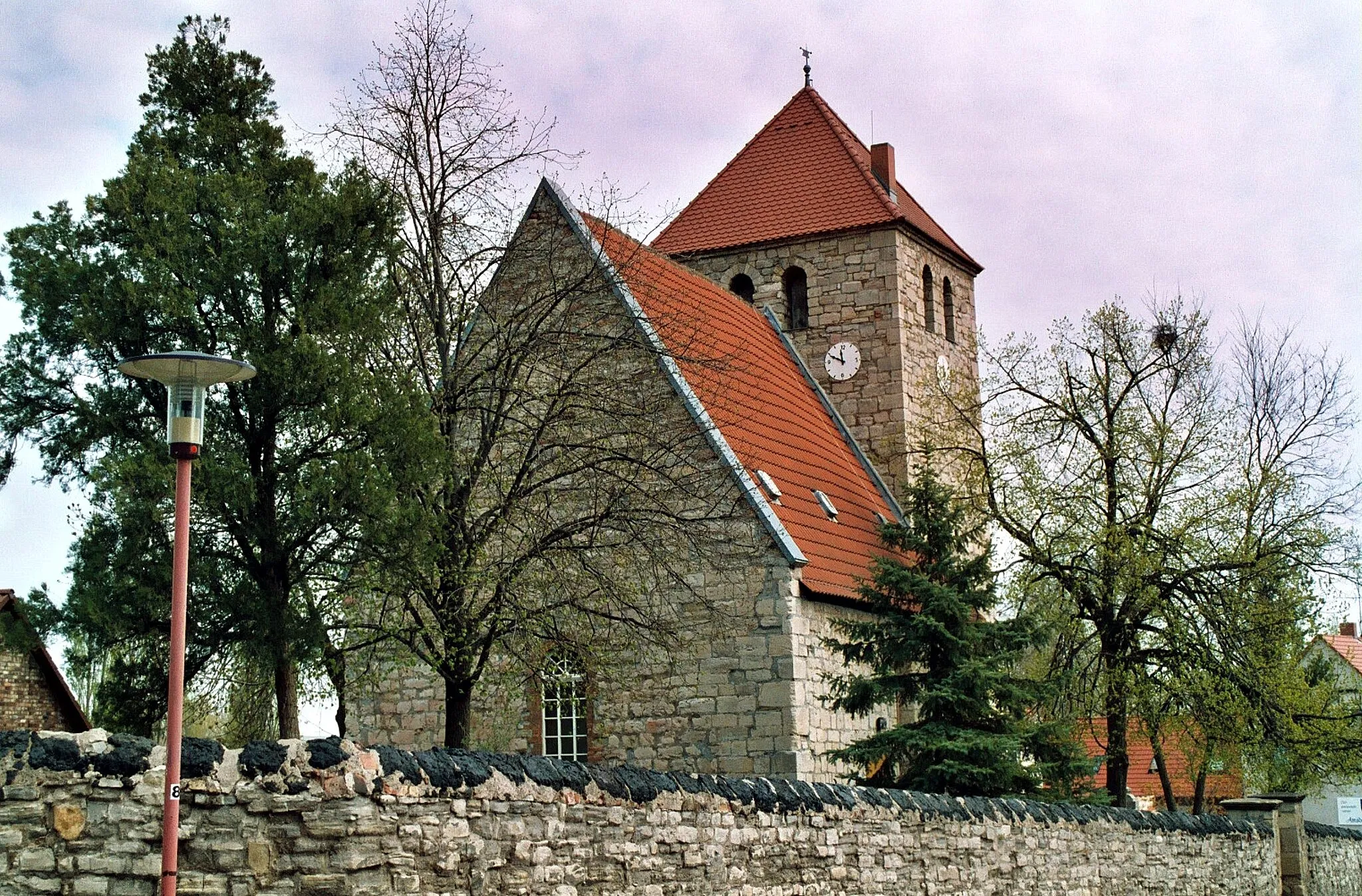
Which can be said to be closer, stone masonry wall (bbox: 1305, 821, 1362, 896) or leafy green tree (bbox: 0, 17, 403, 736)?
leafy green tree (bbox: 0, 17, 403, 736)

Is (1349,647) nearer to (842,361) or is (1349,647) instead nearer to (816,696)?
(842,361)

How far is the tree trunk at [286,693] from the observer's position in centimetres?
1405

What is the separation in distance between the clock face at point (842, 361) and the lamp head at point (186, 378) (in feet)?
66.2

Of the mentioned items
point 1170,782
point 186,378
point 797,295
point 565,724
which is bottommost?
point 1170,782

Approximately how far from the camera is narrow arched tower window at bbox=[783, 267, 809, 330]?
27.6 meters

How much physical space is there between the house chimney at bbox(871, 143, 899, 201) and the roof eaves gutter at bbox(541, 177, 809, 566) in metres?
10.7

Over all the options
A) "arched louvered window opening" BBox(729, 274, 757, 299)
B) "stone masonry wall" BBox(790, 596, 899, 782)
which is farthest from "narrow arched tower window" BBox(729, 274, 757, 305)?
"stone masonry wall" BBox(790, 596, 899, 782)

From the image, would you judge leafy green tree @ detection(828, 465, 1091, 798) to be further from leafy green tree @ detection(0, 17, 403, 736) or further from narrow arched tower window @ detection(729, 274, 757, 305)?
narrow arched tower window @ detection(729, 274, 757, 305)

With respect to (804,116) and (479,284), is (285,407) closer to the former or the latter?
(479,284)

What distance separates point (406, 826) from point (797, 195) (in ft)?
74.9

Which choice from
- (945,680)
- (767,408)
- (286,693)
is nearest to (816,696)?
(945,680)

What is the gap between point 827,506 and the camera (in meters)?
21.4

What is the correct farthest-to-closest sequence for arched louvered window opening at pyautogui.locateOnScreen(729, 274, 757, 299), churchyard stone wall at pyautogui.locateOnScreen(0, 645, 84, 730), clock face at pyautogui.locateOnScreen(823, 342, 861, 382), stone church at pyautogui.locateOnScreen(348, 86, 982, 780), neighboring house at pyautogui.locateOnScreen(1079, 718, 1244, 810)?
neighboring house at pyautogui.locateOnScreen(1079, 718, 1244, 810), arched louvered window opening at pyautogui.locateOnScreen(729, 274, 757, 299), clock face at pyautogui.locateOnScreen(823, 342, 861, 382), churchyard stone wall at pyautogui.locateOnScreen(0, 645, 84, 730), stone church at pyautogui.locateOnScreen(348, 86, 982, 780)

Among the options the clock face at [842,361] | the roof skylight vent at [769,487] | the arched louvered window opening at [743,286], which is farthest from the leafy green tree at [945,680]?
the arched louvered window opening at [743,286]
